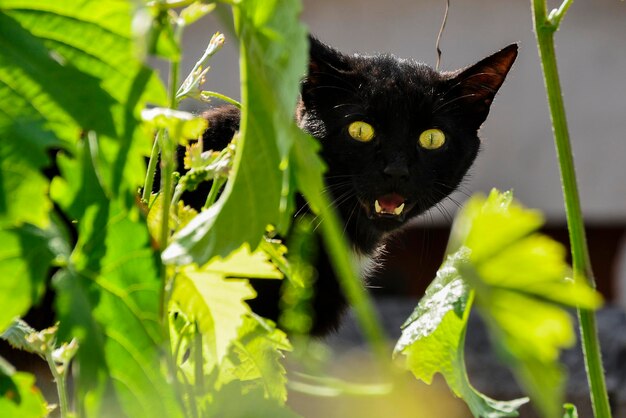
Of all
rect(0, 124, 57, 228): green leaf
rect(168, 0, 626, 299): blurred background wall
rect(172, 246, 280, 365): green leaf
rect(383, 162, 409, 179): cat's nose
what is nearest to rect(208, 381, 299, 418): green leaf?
rect(172, 246, 280, 365): green leaf

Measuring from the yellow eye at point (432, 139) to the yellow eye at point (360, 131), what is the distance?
4.5 inches

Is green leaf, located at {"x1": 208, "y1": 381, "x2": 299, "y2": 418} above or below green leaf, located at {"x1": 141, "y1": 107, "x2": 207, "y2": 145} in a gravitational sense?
below

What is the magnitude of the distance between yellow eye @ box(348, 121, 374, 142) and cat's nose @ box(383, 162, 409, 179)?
82mm

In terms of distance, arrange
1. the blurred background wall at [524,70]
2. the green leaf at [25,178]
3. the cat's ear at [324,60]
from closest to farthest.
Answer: the green leaf at [25,178]
the cat's ear at [324,60]
the blurred background wall at [524,70]

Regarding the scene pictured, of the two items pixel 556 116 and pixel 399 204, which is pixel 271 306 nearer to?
pixel 399 204

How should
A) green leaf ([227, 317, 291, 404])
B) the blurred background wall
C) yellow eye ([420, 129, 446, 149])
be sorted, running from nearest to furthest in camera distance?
green leaf ([227, 317, 291, 404]) < yellow eye ([420, 129, 446, 149]) < the blurred background wall

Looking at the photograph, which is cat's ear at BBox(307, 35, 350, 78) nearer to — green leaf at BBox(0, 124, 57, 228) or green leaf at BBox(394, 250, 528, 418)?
green leaf at BBox(394, 250, 528, 418)

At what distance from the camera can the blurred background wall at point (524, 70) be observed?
16.8 feet

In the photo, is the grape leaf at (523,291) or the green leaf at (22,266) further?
the green leaf at (22,266)

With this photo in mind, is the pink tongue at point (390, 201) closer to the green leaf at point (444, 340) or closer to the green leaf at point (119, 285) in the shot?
the green leaf at point (444, 340)

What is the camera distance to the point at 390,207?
5.97ft

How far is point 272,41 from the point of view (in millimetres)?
337

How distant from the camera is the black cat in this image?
1.75 meters

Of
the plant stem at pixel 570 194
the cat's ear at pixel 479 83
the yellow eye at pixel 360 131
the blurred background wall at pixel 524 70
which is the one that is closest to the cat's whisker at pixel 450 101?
the cat's ear at pixel 479 83
